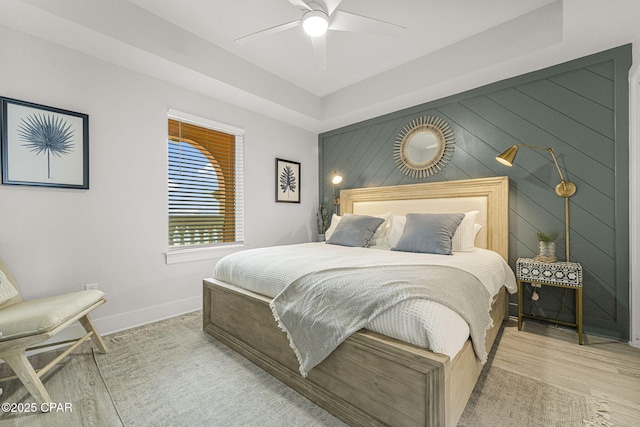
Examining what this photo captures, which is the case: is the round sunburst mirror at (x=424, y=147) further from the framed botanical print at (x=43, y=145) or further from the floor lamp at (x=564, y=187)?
the framed botanical print at (x=43, y=145)

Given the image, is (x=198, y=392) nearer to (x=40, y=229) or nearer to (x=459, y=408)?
(x=459, y=408)

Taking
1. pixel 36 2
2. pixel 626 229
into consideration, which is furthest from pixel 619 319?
pixel 36 2

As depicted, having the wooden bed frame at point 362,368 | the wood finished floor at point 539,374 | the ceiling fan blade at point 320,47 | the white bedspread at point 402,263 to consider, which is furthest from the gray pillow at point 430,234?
the ceiling fan blade at point 320,47

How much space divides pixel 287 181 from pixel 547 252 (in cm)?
308

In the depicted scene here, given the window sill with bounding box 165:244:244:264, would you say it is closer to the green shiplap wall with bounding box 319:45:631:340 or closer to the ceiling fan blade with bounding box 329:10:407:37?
the ceiling fan blade with bounding box 329:10:407:37

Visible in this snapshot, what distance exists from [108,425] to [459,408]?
1680 millimetres

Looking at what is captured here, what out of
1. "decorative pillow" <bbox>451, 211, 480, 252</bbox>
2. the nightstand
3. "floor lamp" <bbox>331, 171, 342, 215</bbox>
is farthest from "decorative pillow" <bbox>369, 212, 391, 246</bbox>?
the nightstand

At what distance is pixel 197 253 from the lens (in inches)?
123

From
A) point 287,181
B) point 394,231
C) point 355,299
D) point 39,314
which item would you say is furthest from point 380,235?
point 39,314

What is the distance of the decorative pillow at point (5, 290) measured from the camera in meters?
1.78

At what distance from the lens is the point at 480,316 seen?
154 centimetres

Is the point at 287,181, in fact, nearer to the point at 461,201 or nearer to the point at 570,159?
the point at 461,201

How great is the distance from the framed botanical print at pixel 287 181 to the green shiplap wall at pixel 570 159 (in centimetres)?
206

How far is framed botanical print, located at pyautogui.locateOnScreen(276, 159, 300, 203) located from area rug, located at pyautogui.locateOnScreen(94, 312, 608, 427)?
2329mm
